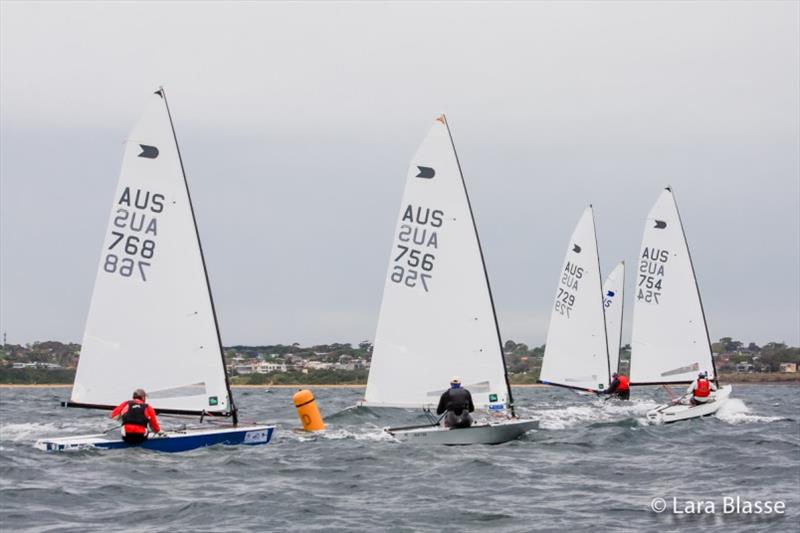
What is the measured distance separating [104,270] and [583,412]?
19529 mm

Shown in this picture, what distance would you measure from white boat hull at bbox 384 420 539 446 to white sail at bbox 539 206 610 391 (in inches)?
740

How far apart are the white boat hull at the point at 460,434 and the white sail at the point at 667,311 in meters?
16.8

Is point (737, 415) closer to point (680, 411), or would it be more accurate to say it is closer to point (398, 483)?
point (680, 411)

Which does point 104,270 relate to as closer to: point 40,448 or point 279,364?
point 40,448

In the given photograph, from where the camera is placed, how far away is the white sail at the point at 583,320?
143ft

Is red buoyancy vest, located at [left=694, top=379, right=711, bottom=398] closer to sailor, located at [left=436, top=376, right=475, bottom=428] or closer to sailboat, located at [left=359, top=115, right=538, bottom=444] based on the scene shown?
sailboat, located at [left=359, top=115, right=538, bottom=444]

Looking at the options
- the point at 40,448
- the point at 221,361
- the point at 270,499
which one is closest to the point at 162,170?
the point at 221,361

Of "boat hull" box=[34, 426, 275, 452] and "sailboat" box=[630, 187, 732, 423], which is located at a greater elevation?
"sailboat" box=[630, 187, 732, 423]

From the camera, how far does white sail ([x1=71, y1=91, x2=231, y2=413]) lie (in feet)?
77.4

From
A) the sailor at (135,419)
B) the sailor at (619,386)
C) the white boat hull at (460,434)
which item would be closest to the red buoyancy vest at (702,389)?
the sailor at (619,386)

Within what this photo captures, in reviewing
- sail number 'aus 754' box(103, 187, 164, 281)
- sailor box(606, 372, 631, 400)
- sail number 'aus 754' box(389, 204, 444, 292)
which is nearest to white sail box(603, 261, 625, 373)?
sailor box(606, 372, 631, 400)

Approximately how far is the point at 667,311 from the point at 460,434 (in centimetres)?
1878

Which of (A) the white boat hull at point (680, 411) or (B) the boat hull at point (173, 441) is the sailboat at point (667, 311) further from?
(B) the boat hull at point (173, 441)

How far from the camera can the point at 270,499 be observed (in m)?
17.1
